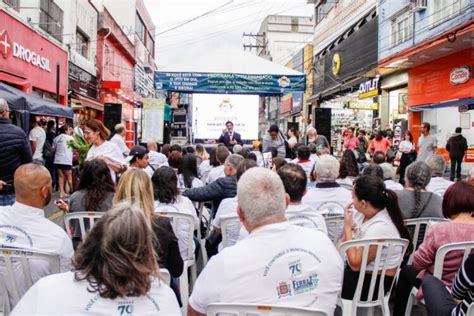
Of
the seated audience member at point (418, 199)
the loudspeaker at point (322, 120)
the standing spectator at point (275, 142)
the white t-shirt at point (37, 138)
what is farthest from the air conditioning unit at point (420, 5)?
the seated audience member at point (418, 199)

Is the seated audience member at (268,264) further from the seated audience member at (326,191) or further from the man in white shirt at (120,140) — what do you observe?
the man in white shirt at (120,140)

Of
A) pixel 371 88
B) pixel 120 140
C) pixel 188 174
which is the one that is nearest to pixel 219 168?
pixel 188 174

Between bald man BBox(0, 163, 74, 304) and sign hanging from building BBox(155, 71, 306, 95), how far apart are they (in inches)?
467

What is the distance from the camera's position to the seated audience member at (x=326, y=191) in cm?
452

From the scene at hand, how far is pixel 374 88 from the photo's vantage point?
20.3 metres

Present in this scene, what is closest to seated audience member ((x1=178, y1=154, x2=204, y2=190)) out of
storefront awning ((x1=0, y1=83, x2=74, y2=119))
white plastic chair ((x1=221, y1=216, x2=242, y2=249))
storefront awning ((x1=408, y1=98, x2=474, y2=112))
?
white plastic chair ((x1=221, y1=216, x2=242, y2=249))

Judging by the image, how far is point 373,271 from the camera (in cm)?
340

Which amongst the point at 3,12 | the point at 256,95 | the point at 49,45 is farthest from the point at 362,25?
the point at 3,12

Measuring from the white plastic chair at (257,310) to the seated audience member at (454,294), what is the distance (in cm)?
88

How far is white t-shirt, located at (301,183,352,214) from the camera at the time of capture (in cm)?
450

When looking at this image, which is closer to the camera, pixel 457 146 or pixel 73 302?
pixel 73 302

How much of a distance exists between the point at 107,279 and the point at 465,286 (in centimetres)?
178

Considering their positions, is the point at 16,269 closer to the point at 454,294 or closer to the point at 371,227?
the point at 371,227

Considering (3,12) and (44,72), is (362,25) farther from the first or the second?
(3,12)
